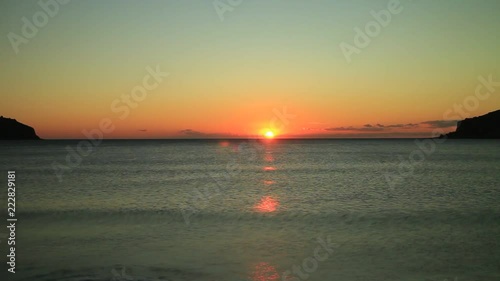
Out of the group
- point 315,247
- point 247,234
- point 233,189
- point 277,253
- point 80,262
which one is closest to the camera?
point 80,262

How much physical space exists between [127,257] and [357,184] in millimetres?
35447

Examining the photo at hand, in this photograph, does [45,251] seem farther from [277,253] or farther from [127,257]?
[277,253]

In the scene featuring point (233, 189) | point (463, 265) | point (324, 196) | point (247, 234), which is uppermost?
point (233, 189)

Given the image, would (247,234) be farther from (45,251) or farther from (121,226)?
(45,251)

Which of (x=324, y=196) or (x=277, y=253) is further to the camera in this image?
(x=324, y=196)

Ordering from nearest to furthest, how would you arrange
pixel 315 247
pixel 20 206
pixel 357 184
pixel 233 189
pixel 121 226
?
pixel 315 247, pixel 121 226, pixel 20 206, pixel 233 189, pixel 357 184

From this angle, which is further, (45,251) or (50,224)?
(50,224)

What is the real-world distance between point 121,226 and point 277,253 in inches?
417

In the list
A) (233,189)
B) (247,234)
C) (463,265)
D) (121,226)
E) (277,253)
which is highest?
(233,189)

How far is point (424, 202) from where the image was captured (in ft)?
115

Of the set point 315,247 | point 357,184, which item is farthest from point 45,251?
point 357,184

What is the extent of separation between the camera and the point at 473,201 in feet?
116

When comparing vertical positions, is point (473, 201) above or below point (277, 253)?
above

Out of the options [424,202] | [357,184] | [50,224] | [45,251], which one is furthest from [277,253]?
[357,184]
